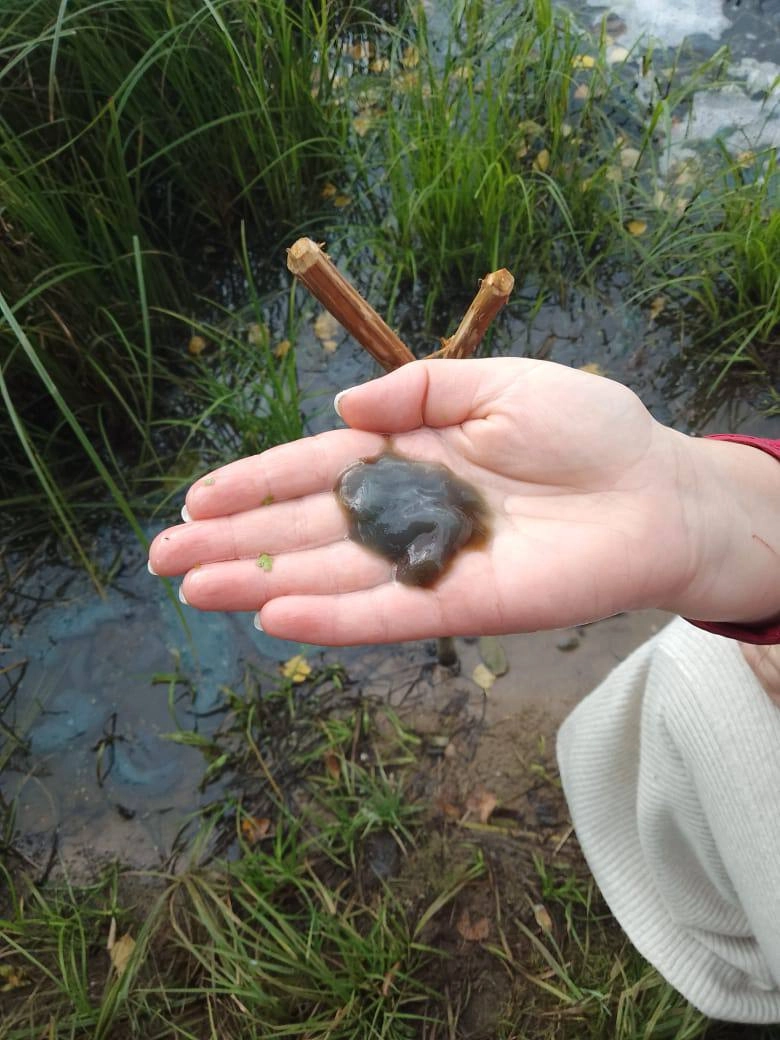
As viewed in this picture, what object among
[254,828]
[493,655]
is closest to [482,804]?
[493,655]

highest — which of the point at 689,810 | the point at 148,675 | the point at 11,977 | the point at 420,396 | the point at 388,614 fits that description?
the point at 420,396

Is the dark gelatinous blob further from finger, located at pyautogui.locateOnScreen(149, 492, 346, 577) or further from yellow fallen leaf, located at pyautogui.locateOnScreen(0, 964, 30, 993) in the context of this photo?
yellow fallen leaf, located at pyautogui.locateOnScreen(0, 964, 30, 993)

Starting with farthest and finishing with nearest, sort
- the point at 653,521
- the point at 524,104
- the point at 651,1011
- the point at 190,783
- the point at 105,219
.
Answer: the point at 524,104 → the point at 105,219 → the point at 190,783 → the point at 651,1011 → the point at 653,521

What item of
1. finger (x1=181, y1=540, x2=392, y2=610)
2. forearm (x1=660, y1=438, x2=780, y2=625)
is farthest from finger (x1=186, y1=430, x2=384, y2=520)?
forearm (x1=660, y1=438, x2=780, y2=625)

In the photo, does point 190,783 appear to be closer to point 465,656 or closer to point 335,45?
point 465,656

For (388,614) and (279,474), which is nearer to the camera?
(388,614)

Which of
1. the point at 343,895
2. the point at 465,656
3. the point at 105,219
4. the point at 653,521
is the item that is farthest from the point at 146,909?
the point at 105,219

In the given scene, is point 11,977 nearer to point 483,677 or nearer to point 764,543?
point 483,677

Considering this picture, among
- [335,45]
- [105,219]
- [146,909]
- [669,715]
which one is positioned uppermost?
[335,45]
